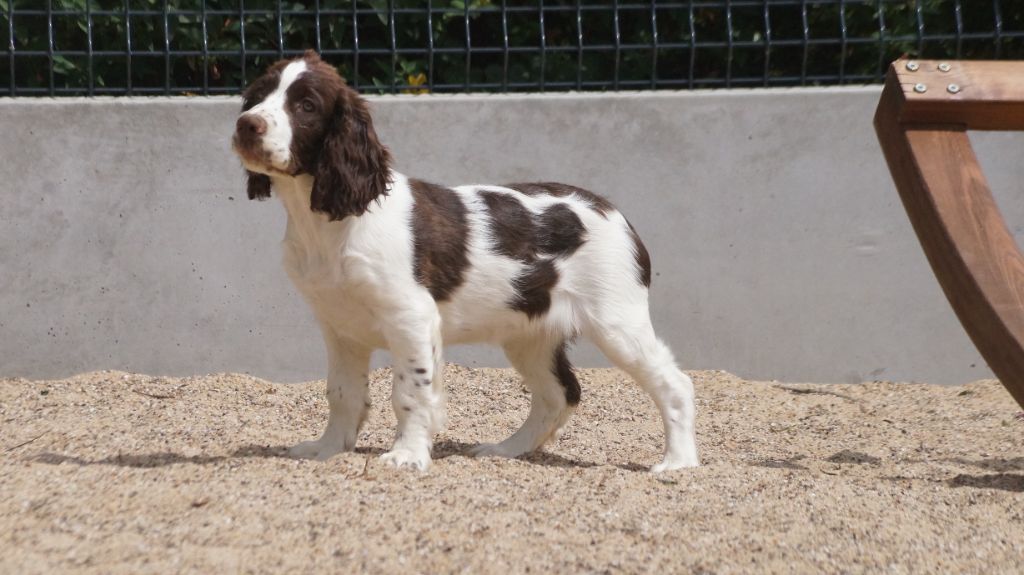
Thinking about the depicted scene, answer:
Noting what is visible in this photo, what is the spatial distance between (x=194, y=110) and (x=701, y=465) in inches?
125

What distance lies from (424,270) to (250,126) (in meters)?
0.80

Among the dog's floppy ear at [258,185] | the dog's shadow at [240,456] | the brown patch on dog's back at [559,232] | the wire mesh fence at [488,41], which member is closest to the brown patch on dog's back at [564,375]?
the dog's shadow at [240,456]

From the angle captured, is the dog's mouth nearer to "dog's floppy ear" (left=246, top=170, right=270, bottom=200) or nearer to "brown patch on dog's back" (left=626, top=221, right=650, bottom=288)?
"dog's floppy ear" (left=246, top=170, right=270, bottom=200)

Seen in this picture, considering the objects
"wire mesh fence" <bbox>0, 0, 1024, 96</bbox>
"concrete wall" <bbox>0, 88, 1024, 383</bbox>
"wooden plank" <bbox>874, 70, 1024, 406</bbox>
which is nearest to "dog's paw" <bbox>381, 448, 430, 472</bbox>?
"wooden plank" <bbox>874, 70, 1024, 406</bbox>

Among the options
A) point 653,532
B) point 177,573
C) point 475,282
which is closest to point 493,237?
point 475,282

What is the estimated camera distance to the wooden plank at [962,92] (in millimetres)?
4297

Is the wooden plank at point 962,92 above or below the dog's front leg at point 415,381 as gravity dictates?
above

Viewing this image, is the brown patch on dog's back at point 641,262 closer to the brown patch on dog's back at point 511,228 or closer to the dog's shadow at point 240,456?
the brown patch on dog's back at point 511,228

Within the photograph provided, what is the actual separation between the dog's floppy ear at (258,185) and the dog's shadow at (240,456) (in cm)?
96

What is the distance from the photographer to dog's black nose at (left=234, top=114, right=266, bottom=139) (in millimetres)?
4109

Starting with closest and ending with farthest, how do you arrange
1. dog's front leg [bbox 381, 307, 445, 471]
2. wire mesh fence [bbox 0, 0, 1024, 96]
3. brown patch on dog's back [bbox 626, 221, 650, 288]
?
dog's front leg [bbox 381, 307, 445, 471]
brown patch on dog's back [bbox 626, 221, 650, 288]
wire mesh fence [bbox 0, 0, 1024, 96]

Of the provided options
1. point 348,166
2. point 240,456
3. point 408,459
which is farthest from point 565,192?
point 240,456

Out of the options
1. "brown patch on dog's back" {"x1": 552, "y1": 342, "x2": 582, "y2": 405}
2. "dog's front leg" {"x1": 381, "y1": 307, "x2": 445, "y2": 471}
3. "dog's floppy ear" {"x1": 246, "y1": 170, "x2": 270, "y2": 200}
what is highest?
"dog's floppy ear" {"x1": 246, "y1": 170, "x2": 270, "y2": 200}

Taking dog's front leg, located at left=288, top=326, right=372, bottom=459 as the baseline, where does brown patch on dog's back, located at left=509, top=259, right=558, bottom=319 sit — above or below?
above
